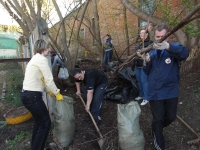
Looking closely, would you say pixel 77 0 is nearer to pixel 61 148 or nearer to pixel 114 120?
pixel 114 120

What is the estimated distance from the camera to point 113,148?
2.67 m

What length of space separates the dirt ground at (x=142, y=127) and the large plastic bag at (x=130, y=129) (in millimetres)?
409

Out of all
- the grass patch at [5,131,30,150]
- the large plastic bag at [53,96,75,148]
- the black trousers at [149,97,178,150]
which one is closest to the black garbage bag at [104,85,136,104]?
the large plastic bag at [53,96,75,148]

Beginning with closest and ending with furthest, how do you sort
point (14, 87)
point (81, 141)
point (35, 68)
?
1. point (35, 68)
2. point (81, 141)
3. point (14, 87)

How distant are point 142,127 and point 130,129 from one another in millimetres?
1000

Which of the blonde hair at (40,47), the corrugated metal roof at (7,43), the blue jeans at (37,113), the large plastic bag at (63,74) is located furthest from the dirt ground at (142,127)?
the corrugated metal roof at (7,43)

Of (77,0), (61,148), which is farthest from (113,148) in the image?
(77,0)

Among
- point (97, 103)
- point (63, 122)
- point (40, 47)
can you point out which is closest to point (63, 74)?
point (97, 103)

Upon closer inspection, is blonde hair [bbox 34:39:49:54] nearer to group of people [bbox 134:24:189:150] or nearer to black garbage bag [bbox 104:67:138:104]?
group of people [bbox 134:24:189:150]

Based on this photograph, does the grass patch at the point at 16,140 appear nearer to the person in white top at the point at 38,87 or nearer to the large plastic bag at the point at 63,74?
the person in white top at the point at 38,87

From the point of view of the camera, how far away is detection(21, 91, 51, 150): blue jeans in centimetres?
233

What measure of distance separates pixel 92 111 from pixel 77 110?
82 cm

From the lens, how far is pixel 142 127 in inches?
126

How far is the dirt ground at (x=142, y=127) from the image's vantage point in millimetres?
2768
